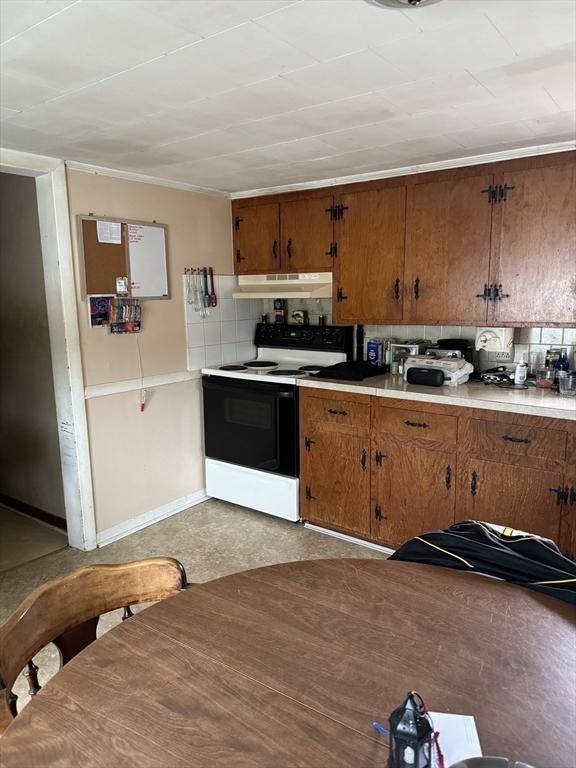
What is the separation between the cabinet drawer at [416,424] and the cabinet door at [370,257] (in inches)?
24.9

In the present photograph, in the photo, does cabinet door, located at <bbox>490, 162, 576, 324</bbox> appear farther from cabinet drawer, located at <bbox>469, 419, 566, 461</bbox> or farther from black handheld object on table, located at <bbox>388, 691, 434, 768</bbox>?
black handheld object on table, located at <bbox>388, 691, 434, 768</bbox>

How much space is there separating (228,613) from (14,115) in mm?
2116

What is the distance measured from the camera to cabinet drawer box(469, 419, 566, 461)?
8.41 ft

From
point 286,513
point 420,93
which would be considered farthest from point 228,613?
point 286,513

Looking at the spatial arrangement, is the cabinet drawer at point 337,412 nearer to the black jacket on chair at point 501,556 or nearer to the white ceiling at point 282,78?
the white ceiling at point 282,78

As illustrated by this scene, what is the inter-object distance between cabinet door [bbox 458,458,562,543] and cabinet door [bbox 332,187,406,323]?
1062mm

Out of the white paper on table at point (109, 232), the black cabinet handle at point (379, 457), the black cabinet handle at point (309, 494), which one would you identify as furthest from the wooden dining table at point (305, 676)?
the white paper on table at point (109, 232)

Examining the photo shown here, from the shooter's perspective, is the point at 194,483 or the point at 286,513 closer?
the point at 286,513

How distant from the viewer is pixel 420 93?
6.50 feet

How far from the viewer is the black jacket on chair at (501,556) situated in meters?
1.35

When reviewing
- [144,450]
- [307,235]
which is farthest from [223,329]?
[144,450]

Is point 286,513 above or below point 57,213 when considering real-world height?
below

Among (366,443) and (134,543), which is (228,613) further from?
(134,543)

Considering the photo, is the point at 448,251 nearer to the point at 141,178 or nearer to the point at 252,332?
the point at 252,332
